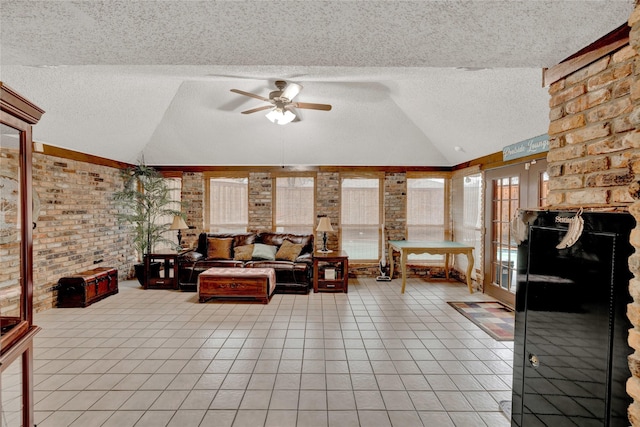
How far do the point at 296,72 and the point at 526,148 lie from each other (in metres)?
3.11

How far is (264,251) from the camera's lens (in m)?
6.44

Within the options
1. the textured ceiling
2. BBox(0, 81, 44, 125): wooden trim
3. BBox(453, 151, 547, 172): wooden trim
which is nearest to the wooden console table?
BBox(453, 151, 547, 172): wooden trim

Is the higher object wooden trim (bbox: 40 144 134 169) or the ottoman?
wooden trim (bbox: 40 144 134 169)

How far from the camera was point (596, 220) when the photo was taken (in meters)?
1.33

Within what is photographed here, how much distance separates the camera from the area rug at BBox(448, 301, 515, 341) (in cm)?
408

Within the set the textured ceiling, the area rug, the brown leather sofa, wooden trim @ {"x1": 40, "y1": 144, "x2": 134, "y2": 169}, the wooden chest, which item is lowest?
the area rug

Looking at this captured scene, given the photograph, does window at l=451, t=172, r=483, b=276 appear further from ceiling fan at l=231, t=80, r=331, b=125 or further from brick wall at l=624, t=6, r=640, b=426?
brick wall at l=624, t=6, r=640, b=426

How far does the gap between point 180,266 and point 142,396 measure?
3.60 m

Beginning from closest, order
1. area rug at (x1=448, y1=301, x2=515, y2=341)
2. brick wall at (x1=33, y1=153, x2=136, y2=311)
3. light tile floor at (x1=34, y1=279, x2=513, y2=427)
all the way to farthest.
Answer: light tile floor at (x1=34, y1=279, x2=513, y2=427), area rug at (x1=448, y1=301, x2=515, y2=341), brick wall at (x1=33, y1=153, x2=136, y2=311)

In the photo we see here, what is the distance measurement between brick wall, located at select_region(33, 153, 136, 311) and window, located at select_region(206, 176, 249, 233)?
5.67ft

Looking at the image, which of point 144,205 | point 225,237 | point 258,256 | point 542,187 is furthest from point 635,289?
point 144,205

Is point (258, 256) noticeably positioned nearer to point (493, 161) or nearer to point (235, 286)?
point (235, 286)

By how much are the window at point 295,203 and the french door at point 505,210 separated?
11.2ft

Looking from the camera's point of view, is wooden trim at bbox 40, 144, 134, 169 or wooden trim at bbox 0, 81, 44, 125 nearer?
wooden trim at bbox 0, 81, 44, 125
